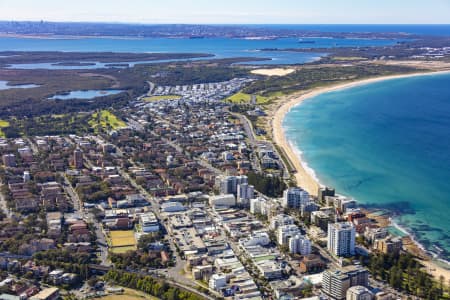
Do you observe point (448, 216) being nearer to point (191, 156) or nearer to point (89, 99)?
point (191, 156)

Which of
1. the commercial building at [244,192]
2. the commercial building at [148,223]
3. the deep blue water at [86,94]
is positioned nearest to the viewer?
the commercial building at [148,223]

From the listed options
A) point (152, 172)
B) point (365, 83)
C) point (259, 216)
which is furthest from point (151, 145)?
point (365, 83)

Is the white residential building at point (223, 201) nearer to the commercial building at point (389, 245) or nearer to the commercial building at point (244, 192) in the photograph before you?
the commercial building at point (244, 192)

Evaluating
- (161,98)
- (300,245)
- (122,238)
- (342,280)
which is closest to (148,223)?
→ (122,238)

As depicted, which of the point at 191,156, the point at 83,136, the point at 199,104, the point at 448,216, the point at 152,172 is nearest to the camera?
the point at 448,216

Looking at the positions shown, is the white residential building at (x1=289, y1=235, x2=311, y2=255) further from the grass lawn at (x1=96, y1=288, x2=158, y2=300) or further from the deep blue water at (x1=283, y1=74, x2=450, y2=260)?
the grass lawn at (x1=96, y1=288, x2=158, y2=300)

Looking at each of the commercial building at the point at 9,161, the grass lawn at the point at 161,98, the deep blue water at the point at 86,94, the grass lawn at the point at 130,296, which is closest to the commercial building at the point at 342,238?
the grass lawn at the point at 130,296

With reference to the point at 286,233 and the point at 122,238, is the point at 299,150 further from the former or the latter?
the point at 122,238
